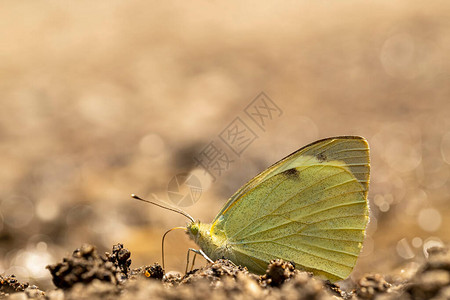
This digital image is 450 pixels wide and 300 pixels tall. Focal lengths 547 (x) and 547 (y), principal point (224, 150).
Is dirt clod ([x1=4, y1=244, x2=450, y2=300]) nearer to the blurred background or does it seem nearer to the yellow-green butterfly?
the yellow-green butterfly

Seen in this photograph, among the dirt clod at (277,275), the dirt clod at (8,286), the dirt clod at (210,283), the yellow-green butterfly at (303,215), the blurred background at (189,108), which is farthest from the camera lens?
the blurred background at (189,108)

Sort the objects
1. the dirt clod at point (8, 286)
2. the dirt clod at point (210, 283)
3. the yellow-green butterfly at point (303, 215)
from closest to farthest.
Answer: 1. the dirt clod at point (210, 283)
2. the dirt clod at point (8, 286)
3. the yellow-green butterfly at point (303, 215)

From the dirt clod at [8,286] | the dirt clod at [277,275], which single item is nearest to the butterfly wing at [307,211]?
the dirt clod at [277,275]

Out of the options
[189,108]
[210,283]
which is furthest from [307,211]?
[189,108]

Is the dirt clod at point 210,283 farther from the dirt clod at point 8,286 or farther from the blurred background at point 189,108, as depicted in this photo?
the blurred background at point 189,108

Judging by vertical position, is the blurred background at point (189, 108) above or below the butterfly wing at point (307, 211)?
above

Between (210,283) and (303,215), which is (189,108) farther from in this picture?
(210,283)

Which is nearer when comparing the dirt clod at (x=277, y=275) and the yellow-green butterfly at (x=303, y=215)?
the dirt clod at (x=277, y=275)

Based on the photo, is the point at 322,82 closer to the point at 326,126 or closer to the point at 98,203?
the point at 326,126
